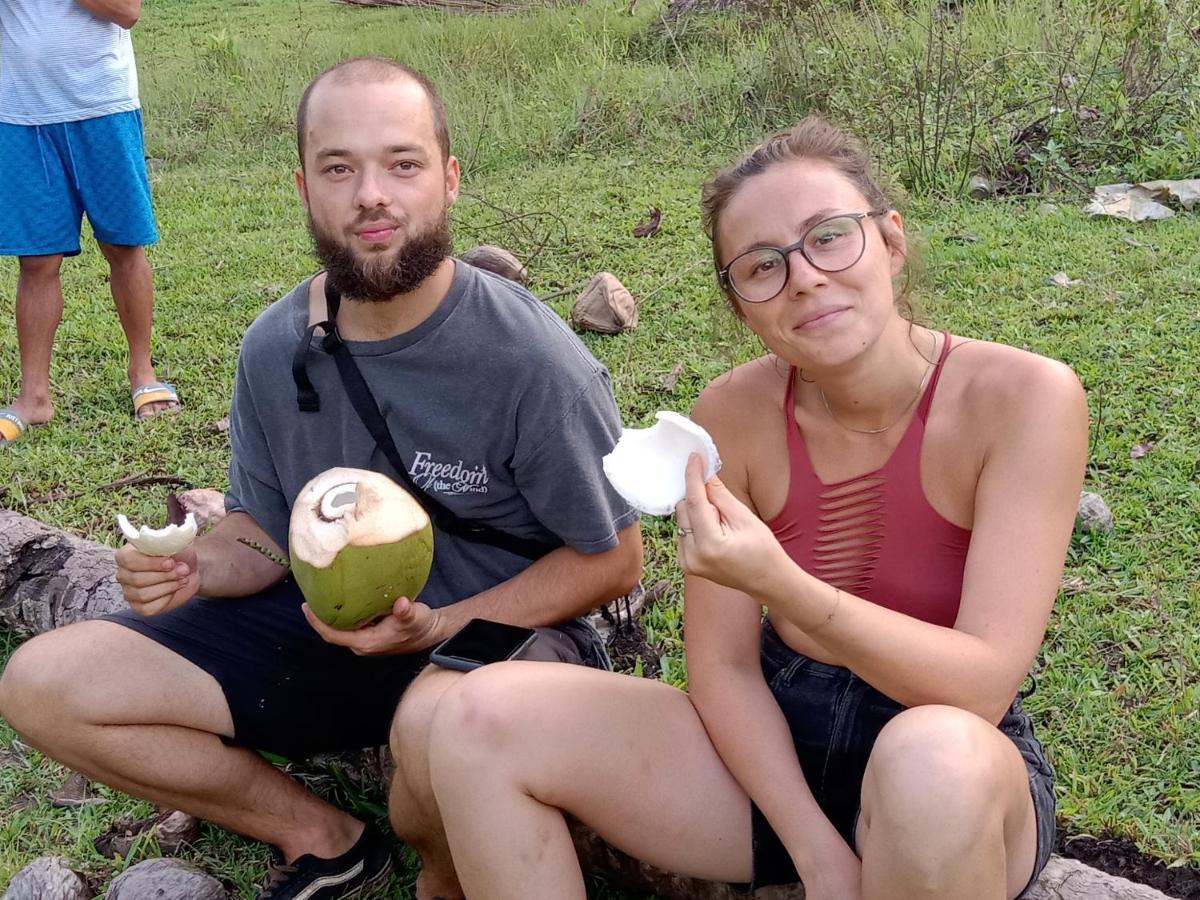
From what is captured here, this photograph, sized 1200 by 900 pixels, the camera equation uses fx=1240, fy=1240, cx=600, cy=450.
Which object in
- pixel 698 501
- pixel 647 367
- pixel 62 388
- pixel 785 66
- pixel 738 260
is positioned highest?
pixel 738 260

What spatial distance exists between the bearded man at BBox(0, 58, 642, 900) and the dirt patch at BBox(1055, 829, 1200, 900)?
971 millimetres

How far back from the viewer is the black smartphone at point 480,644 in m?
2.17

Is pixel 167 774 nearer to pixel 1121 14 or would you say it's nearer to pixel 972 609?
pixel 972 609

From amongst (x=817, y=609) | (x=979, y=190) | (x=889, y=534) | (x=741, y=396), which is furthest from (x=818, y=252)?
(x=979, y=190)

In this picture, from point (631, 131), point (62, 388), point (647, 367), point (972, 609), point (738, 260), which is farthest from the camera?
point (631, 131)

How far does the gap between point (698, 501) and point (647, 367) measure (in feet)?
9.35

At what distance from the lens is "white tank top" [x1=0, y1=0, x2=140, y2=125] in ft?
14.9

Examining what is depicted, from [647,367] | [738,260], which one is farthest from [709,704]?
[647,367]

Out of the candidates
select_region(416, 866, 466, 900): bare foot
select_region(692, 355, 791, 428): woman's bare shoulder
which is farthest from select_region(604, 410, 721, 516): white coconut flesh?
select_region(416, 866, 466, 900): bare foot

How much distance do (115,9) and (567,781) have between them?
3.82 meters

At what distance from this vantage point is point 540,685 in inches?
78.3

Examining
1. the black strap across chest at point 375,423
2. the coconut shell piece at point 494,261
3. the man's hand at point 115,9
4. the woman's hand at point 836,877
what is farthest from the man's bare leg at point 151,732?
the man's hand at point 115,9

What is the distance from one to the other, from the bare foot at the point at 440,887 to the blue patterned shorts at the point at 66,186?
3.05 meters

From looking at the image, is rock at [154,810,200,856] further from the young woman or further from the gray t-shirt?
the young woman
